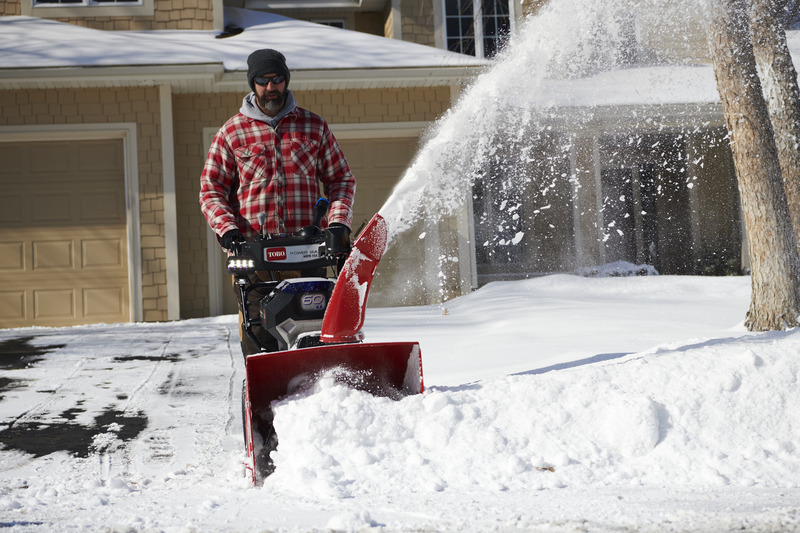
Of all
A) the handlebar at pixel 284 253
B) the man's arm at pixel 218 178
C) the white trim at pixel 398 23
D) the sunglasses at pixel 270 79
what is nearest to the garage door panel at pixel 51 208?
the white trim at pixel 398 23

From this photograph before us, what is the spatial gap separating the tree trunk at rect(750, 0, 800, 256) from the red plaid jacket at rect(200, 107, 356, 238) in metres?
4.45

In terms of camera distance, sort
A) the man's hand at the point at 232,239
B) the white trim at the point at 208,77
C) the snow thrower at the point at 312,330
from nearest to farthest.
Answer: the snow thrower at the point at 312,330 < the man's hand at the point at 232,239 < the white trim at the point at 208,77

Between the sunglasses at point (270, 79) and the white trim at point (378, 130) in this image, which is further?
the white trim at point (378, 130)

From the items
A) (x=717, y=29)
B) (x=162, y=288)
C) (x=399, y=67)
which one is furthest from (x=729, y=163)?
(x=162, y=288)

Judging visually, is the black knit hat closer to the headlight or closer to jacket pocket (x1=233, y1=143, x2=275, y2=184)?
jacket pocket (x1=233, y1=143, x2=275, y2=184)

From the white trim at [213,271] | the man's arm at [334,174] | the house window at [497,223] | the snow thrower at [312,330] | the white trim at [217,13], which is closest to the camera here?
the snow thrower at [312,330]

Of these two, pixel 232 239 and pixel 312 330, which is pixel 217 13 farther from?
pixel 312 330

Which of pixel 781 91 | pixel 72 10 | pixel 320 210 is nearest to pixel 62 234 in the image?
pixel 72 10

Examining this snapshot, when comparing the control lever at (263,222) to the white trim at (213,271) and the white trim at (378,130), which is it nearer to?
the white trim at (213,271)

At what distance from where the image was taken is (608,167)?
568 inches

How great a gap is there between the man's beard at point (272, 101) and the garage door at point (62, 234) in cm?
741

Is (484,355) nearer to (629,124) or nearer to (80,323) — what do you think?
(80,323)

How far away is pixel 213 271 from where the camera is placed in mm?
10867

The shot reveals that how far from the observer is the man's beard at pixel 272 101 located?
3.81m
